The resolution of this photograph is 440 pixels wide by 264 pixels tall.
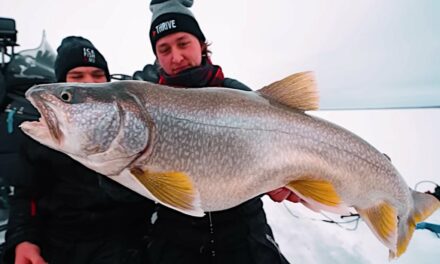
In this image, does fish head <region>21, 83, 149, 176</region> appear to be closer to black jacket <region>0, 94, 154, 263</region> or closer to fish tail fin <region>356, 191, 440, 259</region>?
black jacket <region>0, 94, 154, 263</region>

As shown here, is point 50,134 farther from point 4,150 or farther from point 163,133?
point 4,150

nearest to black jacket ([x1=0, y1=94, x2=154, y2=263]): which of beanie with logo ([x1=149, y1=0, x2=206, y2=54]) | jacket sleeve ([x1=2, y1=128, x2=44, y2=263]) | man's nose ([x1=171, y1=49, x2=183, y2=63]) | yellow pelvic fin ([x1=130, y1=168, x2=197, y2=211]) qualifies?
jacket sleeve ([x1=2, y1=128, x2=44, y2=263])

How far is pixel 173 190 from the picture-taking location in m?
1.37

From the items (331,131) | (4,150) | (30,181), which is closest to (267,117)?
(331,131)

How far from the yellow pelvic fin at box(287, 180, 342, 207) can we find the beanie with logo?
137cm

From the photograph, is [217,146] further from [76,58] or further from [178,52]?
[76,58]

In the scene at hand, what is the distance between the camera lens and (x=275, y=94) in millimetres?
1724

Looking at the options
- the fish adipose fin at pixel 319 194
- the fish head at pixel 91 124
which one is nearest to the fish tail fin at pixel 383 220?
the fish adipose fin at pixel 319 194

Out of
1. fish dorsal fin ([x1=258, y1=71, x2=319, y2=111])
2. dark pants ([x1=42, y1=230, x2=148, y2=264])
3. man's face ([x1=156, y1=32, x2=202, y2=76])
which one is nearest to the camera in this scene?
fish dorsal fin ([x1=258, y1=71, x2=319, y2=111])

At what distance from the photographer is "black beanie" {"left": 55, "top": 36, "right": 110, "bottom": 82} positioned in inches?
91.4

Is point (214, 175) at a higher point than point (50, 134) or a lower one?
lower

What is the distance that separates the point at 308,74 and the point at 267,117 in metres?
0.38

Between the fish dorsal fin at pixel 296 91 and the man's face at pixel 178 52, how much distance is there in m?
0.67

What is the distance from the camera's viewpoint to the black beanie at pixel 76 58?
7.62 ft
